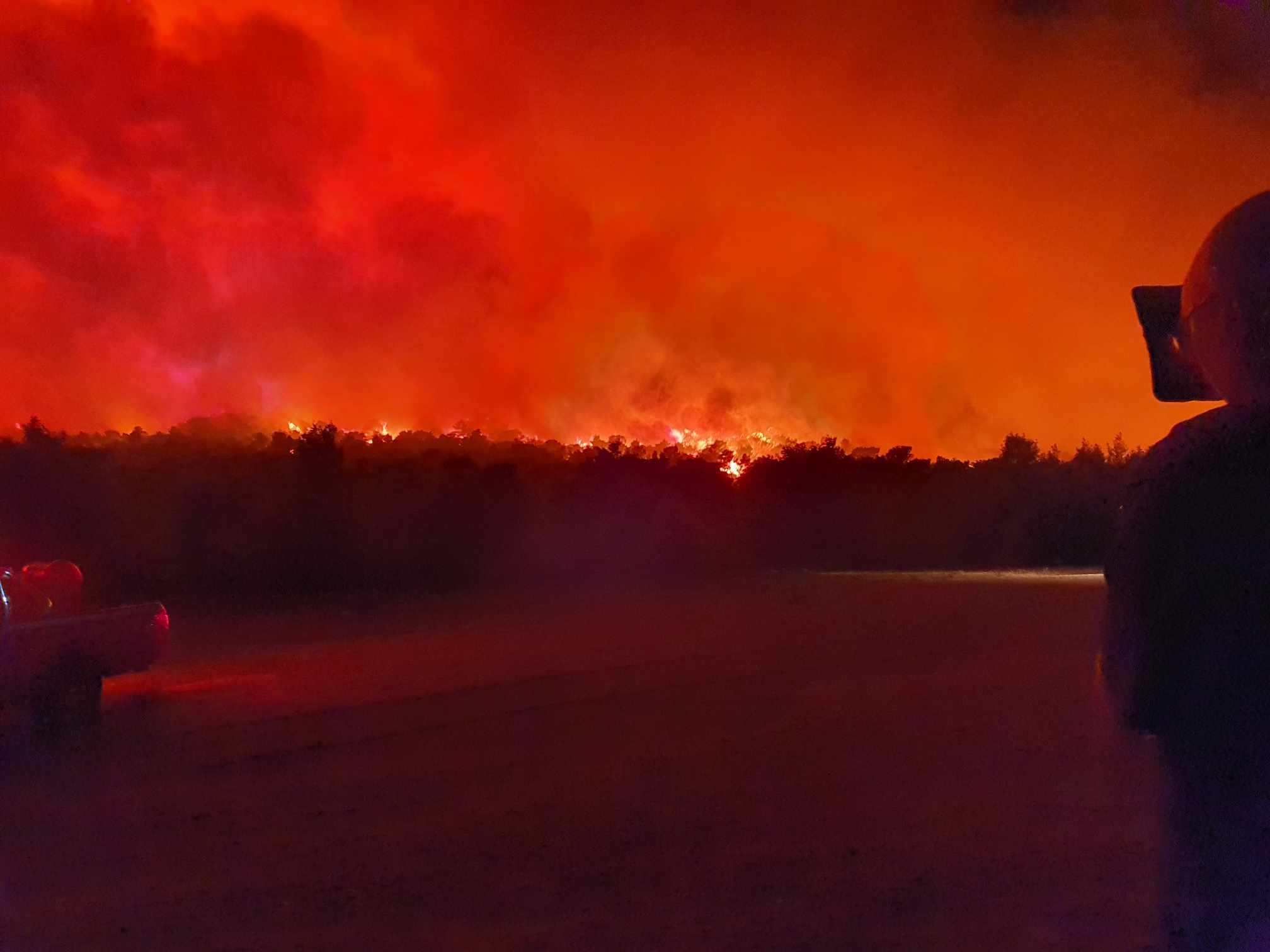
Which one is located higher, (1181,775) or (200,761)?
(1181,775)

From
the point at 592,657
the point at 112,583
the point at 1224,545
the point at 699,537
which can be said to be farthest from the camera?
the point at 699,537

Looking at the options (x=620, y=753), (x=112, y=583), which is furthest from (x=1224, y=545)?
(x=112, y=583)

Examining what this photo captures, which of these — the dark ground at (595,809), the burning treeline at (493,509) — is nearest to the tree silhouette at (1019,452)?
the burning treeline at (493,509)

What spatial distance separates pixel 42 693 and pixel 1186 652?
367 inches

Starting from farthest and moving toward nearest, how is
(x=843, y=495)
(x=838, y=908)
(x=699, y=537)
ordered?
(x=843, y=495) < (x=699, y=537) < (x=838, y=908)

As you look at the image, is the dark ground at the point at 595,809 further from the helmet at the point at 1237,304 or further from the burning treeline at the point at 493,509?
the burning treeline at the point at 493,509

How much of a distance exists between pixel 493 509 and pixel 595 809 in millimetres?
27711

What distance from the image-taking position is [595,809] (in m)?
7.55

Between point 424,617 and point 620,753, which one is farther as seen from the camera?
point 424,617

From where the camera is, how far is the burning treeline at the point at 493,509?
2955 cm

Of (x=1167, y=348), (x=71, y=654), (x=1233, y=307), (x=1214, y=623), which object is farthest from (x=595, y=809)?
(x=1233, y=307)

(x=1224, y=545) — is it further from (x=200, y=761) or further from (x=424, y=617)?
(x=424, y=617)

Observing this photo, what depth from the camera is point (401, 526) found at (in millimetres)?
33469

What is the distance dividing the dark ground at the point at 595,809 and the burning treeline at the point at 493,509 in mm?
15646
